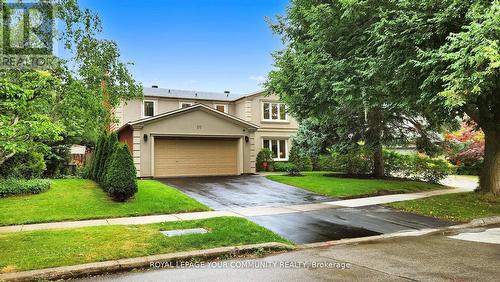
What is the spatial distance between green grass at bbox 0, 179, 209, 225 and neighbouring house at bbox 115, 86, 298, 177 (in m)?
6.51

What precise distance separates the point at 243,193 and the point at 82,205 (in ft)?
20.8

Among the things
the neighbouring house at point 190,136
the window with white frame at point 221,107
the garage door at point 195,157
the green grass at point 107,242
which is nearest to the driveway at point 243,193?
the garage door at point 195,157

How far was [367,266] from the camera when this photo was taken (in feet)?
18.2

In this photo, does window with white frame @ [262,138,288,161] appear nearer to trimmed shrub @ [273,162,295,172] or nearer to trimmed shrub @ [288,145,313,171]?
trimmed shrub @ [288,145,313,171]

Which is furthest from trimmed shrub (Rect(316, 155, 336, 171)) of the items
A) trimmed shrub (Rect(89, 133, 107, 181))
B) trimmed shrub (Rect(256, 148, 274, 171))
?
trimmed shrub (Rect(89, 133, 107, 181))

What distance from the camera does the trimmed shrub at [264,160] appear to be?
25172mm

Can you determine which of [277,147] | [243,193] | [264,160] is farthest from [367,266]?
[277,147]

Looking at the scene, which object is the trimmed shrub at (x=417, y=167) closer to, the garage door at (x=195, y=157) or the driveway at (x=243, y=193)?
the driveway at (x=243, y=193)

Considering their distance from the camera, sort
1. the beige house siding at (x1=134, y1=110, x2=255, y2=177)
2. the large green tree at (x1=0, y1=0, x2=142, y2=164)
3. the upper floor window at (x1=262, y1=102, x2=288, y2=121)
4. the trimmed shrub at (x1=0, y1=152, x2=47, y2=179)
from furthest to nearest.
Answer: the upper floor window at (x1=262, y1=102, x2=288, y2=121)
the beige house siding at (x1=134, y1=110, x2=255, y2=177)
the trimmed shrub at (x1=0, y1=152, x2=47, y2=179)
the large green tree at (x1=0, y1=0, x2=142, y2=164)

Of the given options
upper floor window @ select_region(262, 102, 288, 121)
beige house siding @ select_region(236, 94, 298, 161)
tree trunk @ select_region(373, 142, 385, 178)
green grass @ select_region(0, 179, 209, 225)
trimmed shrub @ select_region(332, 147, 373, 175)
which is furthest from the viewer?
upper floor window @ select_region(262, 102, 288, 121)

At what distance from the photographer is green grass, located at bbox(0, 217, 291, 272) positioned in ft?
19.2

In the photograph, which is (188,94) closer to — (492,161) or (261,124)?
(261,124)

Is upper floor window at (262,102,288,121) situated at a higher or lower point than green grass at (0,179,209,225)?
higher

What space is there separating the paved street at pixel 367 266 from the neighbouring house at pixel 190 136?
11672 mm
